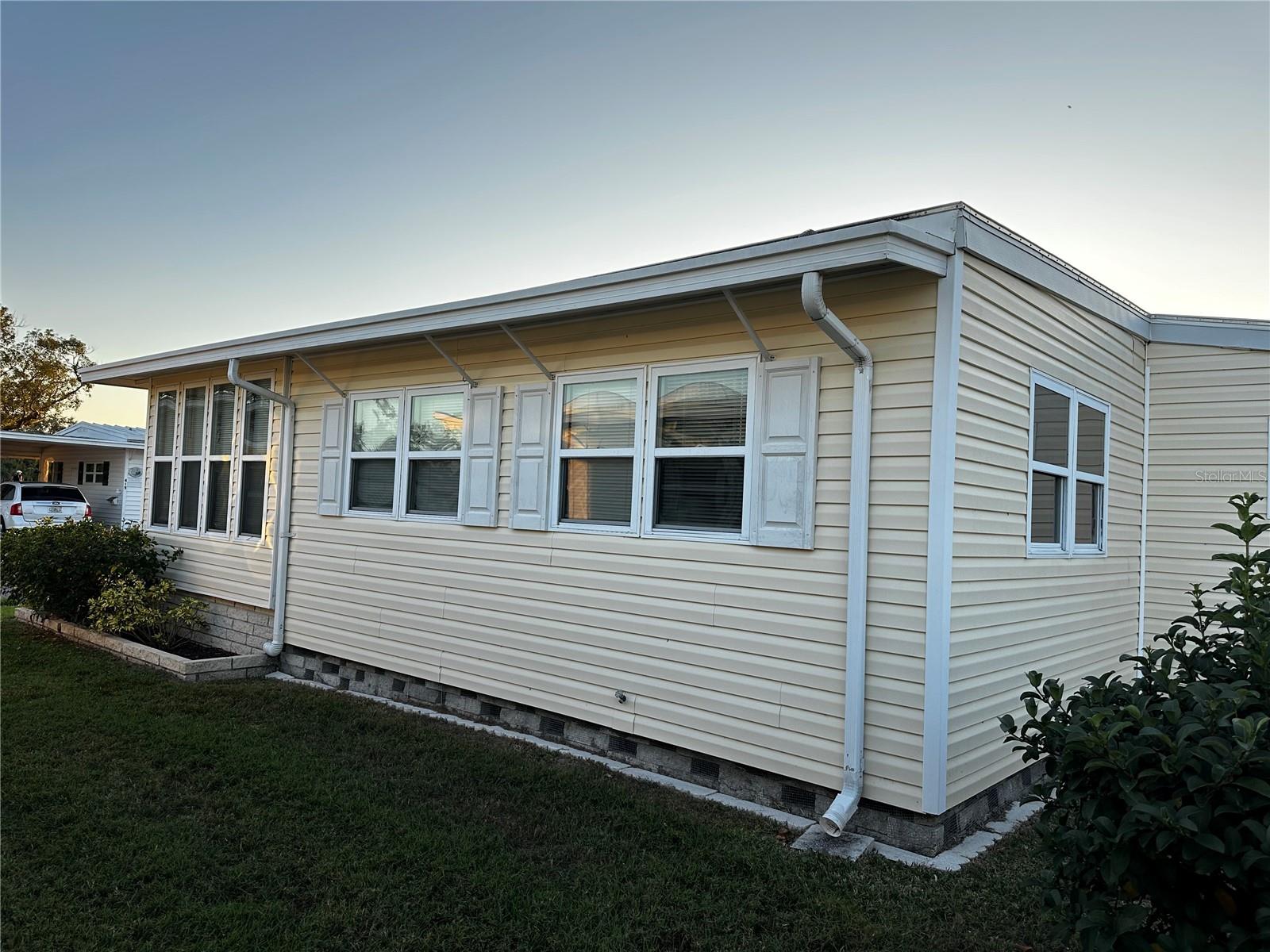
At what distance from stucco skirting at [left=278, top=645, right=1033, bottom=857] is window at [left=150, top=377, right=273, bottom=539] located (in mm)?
2439

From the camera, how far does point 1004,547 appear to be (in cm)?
443

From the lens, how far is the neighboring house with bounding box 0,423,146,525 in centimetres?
2164

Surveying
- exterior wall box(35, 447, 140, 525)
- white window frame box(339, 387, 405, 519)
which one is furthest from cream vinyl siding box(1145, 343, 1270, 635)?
exterior wall box(35, 447, 140, 525)

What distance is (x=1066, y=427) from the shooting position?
512 cm

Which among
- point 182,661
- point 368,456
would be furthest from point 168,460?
point 368,456

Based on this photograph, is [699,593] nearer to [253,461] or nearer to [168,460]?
[253,461]

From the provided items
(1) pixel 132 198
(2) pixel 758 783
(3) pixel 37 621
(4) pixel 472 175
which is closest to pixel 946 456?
(2) pixel 758 783

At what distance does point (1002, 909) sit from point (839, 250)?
293 cm

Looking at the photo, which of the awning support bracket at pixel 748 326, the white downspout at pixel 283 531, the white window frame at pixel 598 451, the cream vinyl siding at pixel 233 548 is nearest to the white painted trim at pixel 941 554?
the awning support bracket at pixel 748 326

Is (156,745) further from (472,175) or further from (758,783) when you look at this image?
(472,175)

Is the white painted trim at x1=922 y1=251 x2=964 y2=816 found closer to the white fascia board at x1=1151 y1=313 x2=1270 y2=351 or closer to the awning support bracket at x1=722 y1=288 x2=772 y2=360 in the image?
the awning support bracket at x1=722 y1=288 x2=772 y2=360

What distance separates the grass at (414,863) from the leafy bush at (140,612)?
9.52 ft

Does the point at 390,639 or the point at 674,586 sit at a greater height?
the point at 674,586

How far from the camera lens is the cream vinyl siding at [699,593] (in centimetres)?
400
